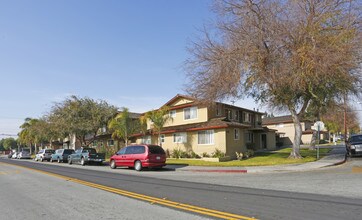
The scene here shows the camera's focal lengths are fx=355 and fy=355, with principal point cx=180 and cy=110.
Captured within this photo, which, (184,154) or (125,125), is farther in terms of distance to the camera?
(125,125)

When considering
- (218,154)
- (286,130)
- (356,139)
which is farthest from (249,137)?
(286,130)

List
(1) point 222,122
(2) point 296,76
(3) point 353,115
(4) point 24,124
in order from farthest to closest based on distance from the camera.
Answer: (4) point 24,124 → (3) point 353,115 → (1) point 222,122 → (2) point 296,76

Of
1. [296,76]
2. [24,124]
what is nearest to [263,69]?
[296,76]

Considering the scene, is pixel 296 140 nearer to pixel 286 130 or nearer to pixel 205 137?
pixel 205 137

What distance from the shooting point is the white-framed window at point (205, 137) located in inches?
1289

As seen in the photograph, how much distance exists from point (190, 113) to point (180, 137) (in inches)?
106

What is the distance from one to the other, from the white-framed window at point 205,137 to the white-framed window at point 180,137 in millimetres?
1984

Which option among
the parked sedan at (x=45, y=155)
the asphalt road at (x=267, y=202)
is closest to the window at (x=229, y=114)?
the parked sedan at (x=45, y=155)

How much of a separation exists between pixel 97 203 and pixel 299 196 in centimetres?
595

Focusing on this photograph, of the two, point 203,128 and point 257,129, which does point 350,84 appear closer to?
point 203,128

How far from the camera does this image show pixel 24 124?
8325cm

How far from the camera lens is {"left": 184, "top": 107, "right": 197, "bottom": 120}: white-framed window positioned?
3599 centimetres

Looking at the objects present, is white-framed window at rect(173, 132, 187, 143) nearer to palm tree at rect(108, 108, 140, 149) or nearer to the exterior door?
palm tree at rect(108, 108, 140, 149)

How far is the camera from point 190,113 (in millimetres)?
36438
